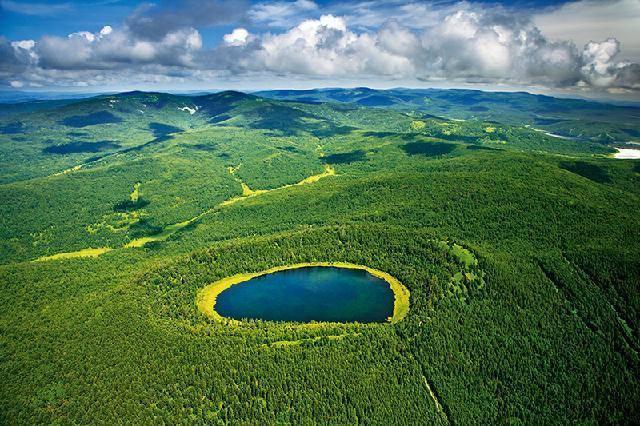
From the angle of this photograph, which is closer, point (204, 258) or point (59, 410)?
point (59, 410)

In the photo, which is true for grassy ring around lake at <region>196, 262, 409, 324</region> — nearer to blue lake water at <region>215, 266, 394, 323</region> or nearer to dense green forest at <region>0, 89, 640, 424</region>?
blue lake water at <region>215, 266, 394, 323</region>

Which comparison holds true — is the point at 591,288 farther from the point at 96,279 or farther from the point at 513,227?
the point at 96,279

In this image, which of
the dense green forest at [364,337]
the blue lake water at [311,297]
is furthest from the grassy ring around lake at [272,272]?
the dense green forest at [364,337]

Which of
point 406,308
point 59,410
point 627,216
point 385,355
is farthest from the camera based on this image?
point 627,216

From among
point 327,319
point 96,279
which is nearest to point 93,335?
point 96,279

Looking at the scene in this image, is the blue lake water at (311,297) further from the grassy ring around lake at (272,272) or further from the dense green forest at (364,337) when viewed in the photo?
the dense green forest at (364,337)

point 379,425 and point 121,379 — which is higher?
point 121,379
